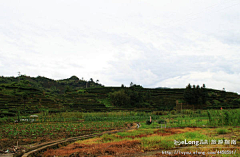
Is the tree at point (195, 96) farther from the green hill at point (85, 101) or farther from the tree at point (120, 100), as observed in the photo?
the tree at point (120, 100)

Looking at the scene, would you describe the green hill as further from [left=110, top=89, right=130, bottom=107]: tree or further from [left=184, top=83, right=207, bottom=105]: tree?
[left=184, top=83, right=207, bottom=105]: tree

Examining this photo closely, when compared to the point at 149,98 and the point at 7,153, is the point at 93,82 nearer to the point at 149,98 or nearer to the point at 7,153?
the point at 149,98

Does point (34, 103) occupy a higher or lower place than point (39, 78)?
lower

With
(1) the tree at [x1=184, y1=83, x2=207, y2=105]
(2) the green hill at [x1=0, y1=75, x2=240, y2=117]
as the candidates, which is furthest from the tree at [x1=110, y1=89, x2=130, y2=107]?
(1) the tree at [x1=184, y1=83, x2=207, y2=105]

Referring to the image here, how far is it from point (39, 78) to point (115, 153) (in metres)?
133

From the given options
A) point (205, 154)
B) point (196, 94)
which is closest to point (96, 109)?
point (196, 94)

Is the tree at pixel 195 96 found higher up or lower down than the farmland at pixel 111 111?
higher up

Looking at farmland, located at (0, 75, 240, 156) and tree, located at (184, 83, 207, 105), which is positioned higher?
tree, located at (184, 83, 207, 105)

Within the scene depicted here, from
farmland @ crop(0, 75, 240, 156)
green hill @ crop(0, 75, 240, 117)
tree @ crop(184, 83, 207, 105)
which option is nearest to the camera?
farmland @ crop(0, 75, 240, 156)

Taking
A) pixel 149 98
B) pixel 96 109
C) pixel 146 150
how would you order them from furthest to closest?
pixel 149 98
pixel 96 109
pixel 146 150

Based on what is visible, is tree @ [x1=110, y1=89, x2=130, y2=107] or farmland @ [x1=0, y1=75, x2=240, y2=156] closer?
farmland @ [x1=0, y1=75, x2=240, y2=156]

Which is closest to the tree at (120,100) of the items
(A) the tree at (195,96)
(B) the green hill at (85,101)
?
(B) the green hill at (85,101)

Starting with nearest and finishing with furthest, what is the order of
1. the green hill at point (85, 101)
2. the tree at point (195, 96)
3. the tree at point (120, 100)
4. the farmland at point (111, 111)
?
1. the farmland at point (111, 111)
2. the green hill at point (85, 101)
3. the tree at point (195, 96)
4. the tree at point (120, 100)

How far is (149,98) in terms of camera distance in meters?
72.5
